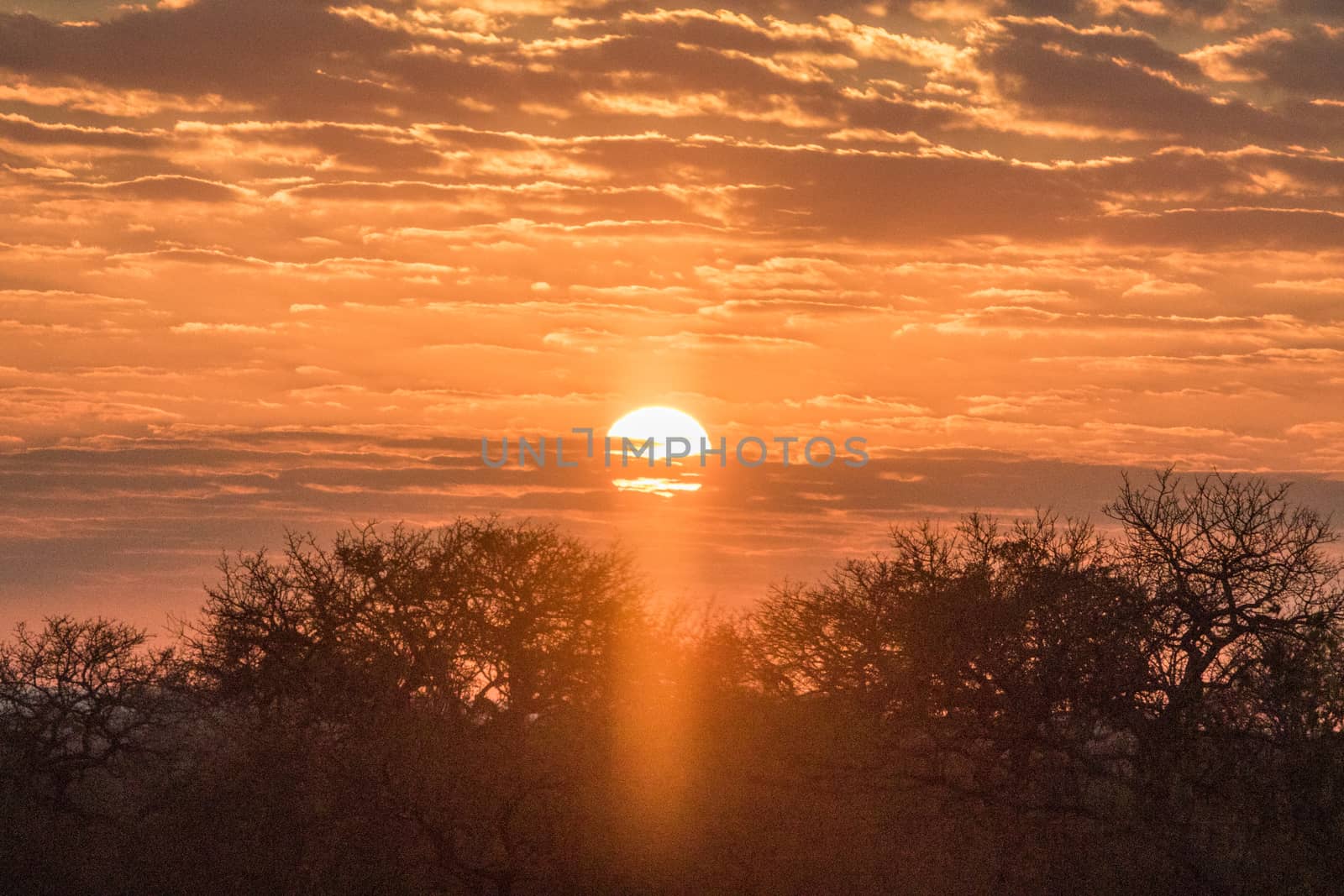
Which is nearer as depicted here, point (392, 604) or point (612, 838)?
point (612, 838)

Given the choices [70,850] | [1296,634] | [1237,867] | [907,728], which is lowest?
[70,850]

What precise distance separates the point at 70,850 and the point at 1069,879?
27678 millimetres

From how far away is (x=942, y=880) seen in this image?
1435 inches

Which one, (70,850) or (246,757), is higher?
(246,757)

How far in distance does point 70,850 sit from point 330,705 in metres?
11.8

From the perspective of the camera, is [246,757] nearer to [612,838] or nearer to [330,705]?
[330,705]

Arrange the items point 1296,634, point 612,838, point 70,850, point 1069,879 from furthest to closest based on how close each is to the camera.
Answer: point 70,850
point 612,838
point 1069,879
point 1296,634

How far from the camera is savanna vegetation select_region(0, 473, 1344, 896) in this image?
32.6 metres

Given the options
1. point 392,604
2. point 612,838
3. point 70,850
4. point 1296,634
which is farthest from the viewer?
point 70,850

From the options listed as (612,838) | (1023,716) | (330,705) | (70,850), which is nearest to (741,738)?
(612,838)

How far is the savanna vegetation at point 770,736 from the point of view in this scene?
3262cm

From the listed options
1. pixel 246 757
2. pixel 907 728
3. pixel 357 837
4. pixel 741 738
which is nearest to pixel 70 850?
pixel 246 757

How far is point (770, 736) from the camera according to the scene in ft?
126

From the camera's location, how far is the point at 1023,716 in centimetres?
3409
